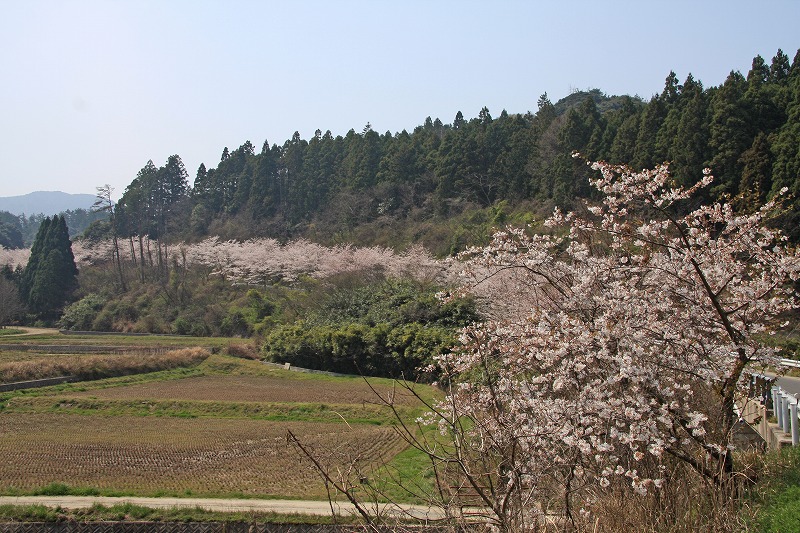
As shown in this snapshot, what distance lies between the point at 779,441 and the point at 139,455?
41.3 feet

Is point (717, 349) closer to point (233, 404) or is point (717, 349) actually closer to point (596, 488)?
point (596, 488)

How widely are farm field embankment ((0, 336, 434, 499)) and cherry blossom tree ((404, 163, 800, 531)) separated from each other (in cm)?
305

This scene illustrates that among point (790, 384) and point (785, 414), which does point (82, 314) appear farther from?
point (785, 414)

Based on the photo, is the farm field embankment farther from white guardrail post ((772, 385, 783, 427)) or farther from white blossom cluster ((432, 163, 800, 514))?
white guardrail post ((772, 385, 783, 427))

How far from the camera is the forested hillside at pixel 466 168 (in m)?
26.2

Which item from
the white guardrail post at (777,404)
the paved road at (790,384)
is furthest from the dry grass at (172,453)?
the paved road at (790,384)

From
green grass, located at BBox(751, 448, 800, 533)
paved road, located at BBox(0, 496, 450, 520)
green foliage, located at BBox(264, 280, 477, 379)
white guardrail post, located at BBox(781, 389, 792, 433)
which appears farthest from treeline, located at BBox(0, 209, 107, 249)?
green grass, located at BBox(751, 448, 800, 533)

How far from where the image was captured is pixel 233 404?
21.8 metres

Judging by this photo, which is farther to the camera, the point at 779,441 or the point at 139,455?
the point at 139,455

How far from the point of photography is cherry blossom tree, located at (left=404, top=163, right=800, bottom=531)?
500 cm

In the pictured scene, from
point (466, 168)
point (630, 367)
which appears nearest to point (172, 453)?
point (630, 367)

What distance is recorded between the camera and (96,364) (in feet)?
90.6

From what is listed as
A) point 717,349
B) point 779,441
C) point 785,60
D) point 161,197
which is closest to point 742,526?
point 717,349

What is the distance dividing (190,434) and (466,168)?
101 feet
